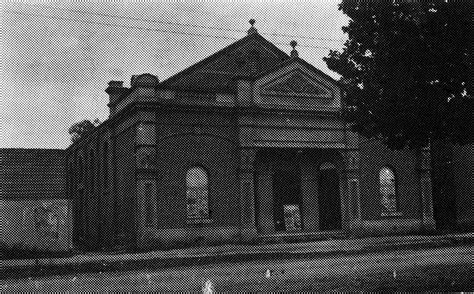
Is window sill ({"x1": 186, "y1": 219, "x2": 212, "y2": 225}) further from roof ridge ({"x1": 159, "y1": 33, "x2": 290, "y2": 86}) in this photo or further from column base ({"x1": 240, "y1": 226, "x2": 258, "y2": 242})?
roof ridge ({"x1": 159, "y1": 33, "x2": 290, "y2": 86})

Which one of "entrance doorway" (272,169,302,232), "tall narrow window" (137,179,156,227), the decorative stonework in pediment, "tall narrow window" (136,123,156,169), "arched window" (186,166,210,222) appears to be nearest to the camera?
"tall narrow window" (137,179,156,227)

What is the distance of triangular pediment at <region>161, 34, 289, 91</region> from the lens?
24.9 meters

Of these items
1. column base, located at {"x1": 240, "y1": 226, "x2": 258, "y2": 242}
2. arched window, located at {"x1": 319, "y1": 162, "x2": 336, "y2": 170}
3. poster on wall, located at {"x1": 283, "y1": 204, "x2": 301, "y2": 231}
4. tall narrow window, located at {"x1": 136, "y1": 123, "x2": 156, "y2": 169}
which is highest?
tall narrow window, located at {"x1": 136, "y1": 123, "x2": 156, "y2": 169}

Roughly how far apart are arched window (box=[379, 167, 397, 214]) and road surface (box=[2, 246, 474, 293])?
14.4m

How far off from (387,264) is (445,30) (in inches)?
220

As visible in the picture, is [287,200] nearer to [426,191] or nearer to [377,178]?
[377,178]

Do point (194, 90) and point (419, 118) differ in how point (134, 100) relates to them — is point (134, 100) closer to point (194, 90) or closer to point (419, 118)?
point (194, 90)

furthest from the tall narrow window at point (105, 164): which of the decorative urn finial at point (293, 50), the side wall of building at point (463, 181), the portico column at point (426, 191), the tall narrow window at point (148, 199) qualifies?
the side wall of building at point (463, 181)

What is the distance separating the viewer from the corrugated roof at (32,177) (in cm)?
1892

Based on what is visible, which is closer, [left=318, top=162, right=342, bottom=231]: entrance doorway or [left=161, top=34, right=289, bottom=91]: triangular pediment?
[left=161, top=34, right=289, bottom=91]: triangular pediment

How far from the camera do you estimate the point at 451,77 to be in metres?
9.55

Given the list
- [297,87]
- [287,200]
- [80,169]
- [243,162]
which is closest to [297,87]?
[297,87]

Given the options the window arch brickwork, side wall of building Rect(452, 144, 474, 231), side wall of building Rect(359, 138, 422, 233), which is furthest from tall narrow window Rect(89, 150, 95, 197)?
side wall of building Rect(452, 144, 474, 231)

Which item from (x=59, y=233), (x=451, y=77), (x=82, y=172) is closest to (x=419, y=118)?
(x=451, y=77)
